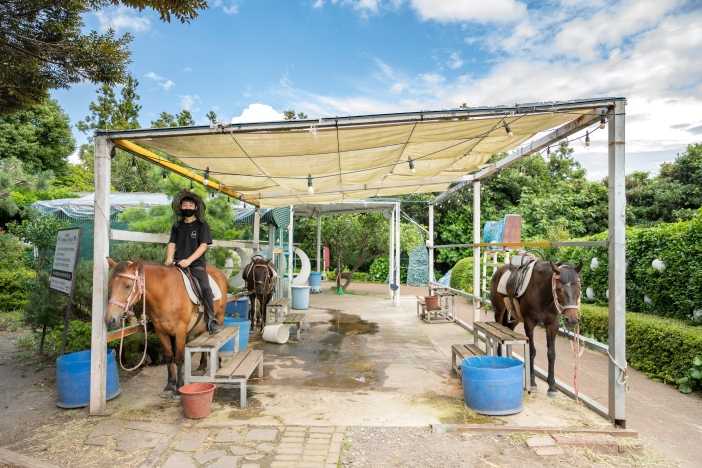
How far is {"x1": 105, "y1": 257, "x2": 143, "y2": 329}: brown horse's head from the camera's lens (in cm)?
375

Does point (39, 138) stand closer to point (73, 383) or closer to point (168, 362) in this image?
point (73, 383)

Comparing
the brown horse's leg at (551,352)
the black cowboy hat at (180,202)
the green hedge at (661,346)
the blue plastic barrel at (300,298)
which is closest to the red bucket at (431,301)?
the blue plastic barrel at (300,298)

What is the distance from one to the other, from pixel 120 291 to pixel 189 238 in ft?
3.81

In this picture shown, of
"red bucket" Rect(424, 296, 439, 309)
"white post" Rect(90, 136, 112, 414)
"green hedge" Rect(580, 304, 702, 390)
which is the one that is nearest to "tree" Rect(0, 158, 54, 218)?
"white post" Rect(90, 136, 112, 414)

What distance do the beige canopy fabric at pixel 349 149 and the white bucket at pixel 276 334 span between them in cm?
259

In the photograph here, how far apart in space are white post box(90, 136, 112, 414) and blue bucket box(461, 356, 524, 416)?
3776 mm

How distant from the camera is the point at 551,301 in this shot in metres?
4.38

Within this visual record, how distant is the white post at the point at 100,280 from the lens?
400 cm

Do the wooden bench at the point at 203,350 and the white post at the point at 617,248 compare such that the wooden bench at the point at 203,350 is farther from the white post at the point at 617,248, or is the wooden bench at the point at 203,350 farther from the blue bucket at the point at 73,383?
the white post at the point at 617,248

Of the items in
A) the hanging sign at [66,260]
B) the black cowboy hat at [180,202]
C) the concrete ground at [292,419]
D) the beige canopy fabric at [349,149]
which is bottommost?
the concrete ground at [292,419]

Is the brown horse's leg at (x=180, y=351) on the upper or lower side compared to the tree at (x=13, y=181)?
lower

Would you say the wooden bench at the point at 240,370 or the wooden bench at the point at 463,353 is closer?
the wooden bench at the point at 240,370

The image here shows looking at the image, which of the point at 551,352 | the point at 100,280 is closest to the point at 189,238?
the point at 100,280

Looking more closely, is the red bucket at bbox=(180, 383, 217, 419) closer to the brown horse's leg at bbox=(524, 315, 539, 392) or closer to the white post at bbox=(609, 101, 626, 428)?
the brown horse's leg at bbox=(524, 315, 539, 392)
